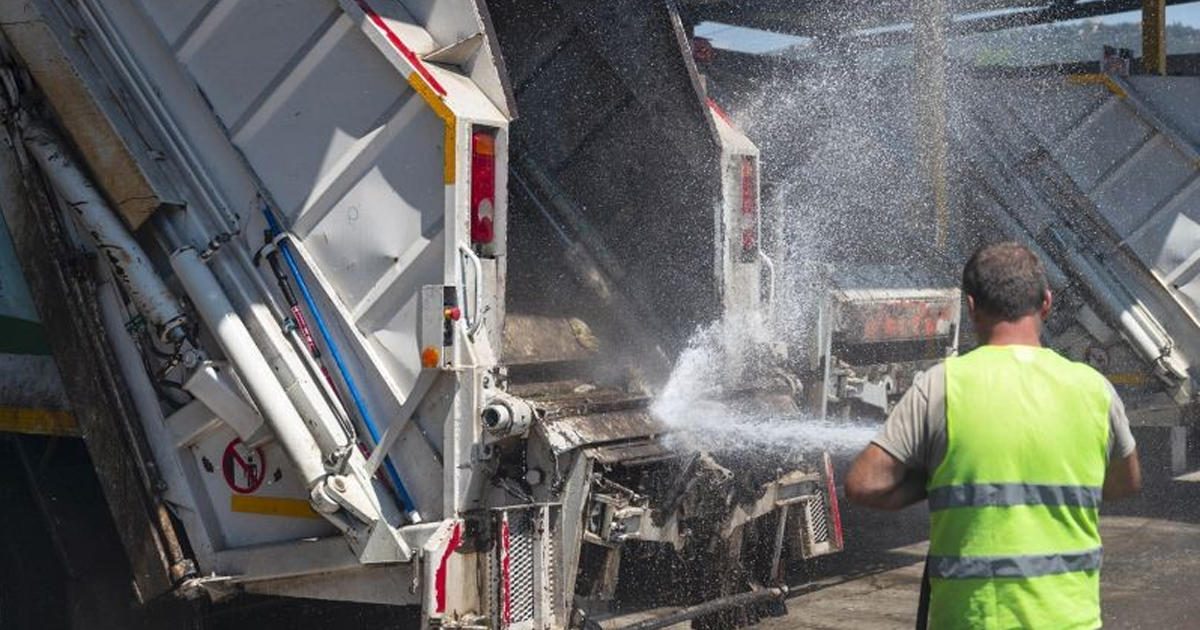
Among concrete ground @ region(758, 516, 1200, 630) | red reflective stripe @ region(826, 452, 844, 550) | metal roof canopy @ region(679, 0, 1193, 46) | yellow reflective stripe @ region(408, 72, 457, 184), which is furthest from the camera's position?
metal roof canopy @ region(679, 0, 1193, 46)

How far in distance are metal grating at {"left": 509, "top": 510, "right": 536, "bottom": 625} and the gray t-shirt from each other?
1865 mm

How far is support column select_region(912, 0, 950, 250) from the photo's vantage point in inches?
329

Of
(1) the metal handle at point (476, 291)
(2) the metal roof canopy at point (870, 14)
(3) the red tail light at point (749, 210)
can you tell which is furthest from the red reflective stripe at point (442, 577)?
(2) the metal roof canopy at point (870, 14)

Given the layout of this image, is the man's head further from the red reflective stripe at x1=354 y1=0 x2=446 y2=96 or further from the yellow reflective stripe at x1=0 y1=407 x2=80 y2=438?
the yellow reflective stripe at x1=0 y1=407 x2=80 y2=438

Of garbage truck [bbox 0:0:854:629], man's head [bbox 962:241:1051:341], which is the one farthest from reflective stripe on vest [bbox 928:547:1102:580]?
garbage truck [bbox 0:0:854:629]

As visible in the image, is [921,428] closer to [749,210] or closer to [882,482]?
[882,482]

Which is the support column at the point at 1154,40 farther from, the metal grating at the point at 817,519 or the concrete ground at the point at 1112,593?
the metal grating at the point at 817,519

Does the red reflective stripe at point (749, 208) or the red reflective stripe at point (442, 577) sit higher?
the red reflective stripe at point (749, 208)

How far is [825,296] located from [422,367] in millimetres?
2714

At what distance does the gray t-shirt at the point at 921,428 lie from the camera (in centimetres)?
278

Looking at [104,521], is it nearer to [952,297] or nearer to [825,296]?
[825,296]

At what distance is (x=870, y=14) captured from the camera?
1035cm

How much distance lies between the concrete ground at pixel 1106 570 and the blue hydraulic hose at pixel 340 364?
237 cm

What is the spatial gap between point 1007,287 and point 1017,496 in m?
0.35
